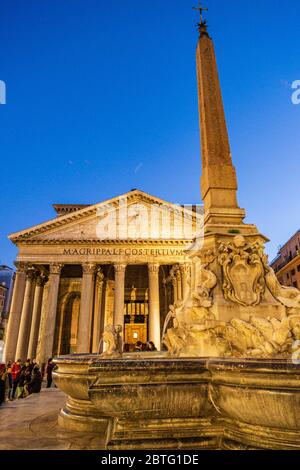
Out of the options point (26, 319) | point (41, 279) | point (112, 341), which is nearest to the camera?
point (112, 341)

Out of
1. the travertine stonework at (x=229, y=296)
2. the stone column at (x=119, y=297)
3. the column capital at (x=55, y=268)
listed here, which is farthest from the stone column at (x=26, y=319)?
the travertine stonework at (x=229, y=296)

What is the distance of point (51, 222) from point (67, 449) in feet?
80.3

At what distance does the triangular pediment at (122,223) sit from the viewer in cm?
2573

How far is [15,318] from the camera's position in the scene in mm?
23656

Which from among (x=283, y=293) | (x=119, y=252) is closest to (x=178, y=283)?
(x=119, y=252)

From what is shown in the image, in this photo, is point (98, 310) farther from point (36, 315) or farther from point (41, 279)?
point (41, 279)

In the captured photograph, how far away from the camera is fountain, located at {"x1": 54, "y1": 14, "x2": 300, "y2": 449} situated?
2.48 meters

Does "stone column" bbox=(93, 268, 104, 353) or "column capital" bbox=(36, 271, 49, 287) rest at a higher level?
"column capital" bbox=(36, 271, 49, 287)

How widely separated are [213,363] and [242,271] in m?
2.14

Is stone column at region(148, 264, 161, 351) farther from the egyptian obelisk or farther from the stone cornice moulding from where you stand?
the egyptian obelisk

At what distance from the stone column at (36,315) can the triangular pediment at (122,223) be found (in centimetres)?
469

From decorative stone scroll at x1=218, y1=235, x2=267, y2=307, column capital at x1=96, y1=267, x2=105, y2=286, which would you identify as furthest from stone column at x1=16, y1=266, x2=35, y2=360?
decorative stone scroll at x1=218, y1=235, x2=267, y2=307

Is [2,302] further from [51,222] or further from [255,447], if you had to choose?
[255,447]
